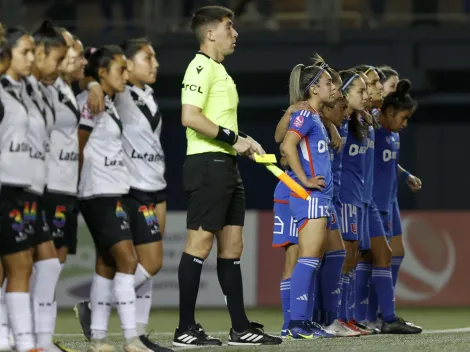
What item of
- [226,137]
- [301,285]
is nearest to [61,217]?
[226,137]

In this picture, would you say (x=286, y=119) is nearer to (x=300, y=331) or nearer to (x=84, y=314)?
(x=300, y=331)

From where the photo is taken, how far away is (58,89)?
21.8 ft

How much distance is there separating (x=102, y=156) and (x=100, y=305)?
32.5 inches

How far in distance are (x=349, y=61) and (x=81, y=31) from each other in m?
3.62

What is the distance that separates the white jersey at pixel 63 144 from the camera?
6.51m

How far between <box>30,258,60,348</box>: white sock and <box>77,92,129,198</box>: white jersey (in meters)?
0.54

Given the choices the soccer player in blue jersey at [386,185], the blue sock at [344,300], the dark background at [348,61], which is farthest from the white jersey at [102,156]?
the dark background at [348,61]

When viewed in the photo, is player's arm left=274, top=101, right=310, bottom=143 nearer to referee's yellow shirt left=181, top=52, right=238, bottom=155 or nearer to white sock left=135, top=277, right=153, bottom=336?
referee's yellow shirt left=181, top=52, right=238, bottom=155

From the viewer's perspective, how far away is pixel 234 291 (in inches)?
289

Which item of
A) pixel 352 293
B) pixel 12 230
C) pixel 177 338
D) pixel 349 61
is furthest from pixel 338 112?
pixel 349 61

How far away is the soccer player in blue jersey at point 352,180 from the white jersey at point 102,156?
228 centimetres

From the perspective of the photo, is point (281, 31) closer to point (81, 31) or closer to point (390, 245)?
point (81, 31)

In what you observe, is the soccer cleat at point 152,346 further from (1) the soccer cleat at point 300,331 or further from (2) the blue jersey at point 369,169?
(2) the blue jersey at point 369,169

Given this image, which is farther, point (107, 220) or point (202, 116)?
point (202, 116)
